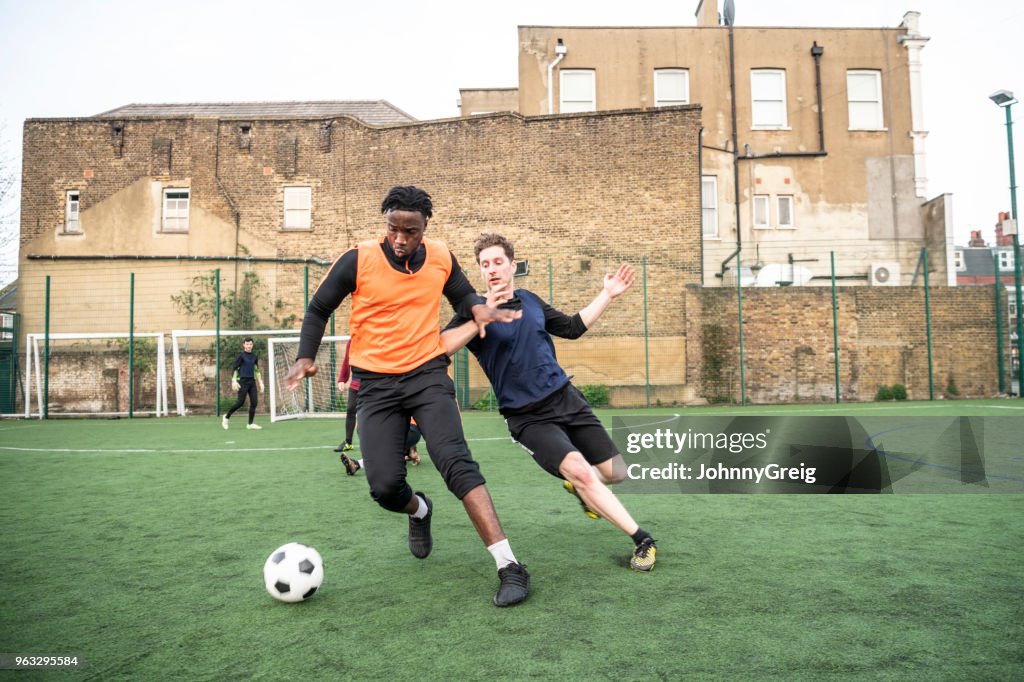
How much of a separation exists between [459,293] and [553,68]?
2252cm

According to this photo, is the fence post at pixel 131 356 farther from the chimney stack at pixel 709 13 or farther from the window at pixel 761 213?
the chimney stack at pixel 709 13

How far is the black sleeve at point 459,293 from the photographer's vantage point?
4.11 metres

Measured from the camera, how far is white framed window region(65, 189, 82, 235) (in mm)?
23703

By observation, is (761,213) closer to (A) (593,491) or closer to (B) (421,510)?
(A) (593,491)

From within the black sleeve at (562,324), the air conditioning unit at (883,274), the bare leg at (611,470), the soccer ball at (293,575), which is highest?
the air conditioning unit at (883,274)

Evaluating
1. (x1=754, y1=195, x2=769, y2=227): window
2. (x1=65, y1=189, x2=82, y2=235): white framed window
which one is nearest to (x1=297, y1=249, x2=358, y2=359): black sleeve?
(x1=754, y1=195, x2=769, y2=227): window

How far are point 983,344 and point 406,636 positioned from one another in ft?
75.3

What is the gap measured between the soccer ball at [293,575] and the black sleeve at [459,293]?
1578mm

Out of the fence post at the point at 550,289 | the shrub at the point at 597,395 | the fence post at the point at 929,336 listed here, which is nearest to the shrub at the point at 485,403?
the shrub at the point at 597,395

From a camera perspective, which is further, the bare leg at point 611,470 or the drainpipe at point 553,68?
the drainpipe at point 553,68

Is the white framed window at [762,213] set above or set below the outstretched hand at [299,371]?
above

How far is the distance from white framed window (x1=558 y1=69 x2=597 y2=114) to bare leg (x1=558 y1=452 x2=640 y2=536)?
22.6 meters

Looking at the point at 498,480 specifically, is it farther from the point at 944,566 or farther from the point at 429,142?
the point at 429,142

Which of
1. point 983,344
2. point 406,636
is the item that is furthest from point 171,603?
point 983,344
